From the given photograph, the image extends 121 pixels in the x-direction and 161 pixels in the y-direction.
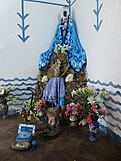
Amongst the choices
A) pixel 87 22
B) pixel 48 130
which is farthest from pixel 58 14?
pixel 48 130

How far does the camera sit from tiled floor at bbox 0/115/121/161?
4.80ft

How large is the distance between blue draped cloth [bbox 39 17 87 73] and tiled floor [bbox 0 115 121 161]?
A: 1.00 meters

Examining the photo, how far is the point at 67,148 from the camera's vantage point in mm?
1628

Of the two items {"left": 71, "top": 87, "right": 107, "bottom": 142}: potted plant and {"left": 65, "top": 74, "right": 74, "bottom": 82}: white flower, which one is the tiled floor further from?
{"left": 65, "top": 74, "right": 74, "bottom": 82}: white flower

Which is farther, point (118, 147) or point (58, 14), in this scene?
point (58, 14)

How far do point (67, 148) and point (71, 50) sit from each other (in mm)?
1532

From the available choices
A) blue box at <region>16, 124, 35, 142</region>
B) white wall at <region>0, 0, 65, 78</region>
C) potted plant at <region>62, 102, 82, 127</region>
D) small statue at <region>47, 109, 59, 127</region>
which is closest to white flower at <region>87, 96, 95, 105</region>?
potted plant at <region>62, 102, 82, 127</region>

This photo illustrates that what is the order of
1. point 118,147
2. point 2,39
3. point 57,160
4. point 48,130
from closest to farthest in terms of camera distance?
point 57,160
point 118,147
point 48,130
point 2,39

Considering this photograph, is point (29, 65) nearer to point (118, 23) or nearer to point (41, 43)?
point (41, 43)

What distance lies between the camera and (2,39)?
2.63 meters

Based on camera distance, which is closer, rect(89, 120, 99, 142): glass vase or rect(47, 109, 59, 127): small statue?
rect(89, 120, 99, 142): glass vase

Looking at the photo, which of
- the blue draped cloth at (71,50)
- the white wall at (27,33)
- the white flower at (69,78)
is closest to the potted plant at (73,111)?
the white flower at (69,78)

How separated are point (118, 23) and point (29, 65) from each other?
66.9 inches

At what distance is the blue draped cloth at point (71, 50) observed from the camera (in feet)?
8.12
